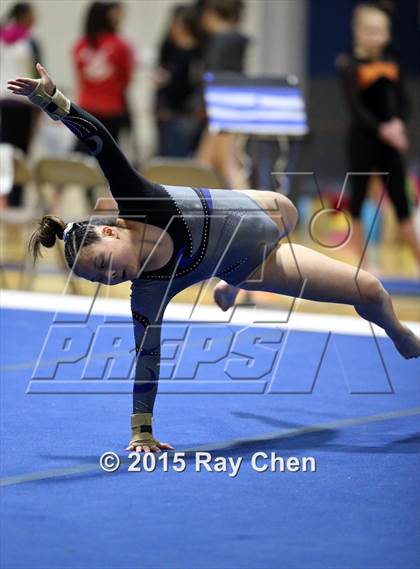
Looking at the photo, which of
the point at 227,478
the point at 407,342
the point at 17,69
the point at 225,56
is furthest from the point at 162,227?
the point at 17,69

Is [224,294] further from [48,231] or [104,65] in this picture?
[104,65]

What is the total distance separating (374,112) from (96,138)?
3961 millimetres

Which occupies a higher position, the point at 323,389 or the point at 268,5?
the point at 323,389

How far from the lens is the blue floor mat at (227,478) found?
2.60 metres

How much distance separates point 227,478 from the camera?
317 cm

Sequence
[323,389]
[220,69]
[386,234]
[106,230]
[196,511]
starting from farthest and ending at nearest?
[386,234] → [220,69] → [323,389] → [106,230] → [196,511]

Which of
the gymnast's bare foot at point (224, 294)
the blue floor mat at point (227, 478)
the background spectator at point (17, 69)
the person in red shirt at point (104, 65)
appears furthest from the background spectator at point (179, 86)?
the gymnast's bare foot at point (224, 294)

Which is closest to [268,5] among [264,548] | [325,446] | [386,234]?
[386,234]

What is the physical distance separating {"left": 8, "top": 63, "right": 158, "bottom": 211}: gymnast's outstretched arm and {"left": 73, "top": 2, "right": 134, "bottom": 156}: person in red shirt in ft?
16.9

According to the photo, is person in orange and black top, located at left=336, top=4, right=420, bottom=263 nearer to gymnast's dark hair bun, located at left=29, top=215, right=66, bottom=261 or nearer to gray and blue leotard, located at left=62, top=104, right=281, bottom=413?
gray and blue leotard, located at left=62, top=104, right=281, bottom=413

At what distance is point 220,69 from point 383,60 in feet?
4.46

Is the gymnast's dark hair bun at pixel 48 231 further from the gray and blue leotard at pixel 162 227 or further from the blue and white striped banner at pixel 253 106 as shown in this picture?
the blue and white striped banner at pixel 253 106

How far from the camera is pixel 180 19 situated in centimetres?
957

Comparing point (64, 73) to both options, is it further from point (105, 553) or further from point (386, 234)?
point (105, 553)
